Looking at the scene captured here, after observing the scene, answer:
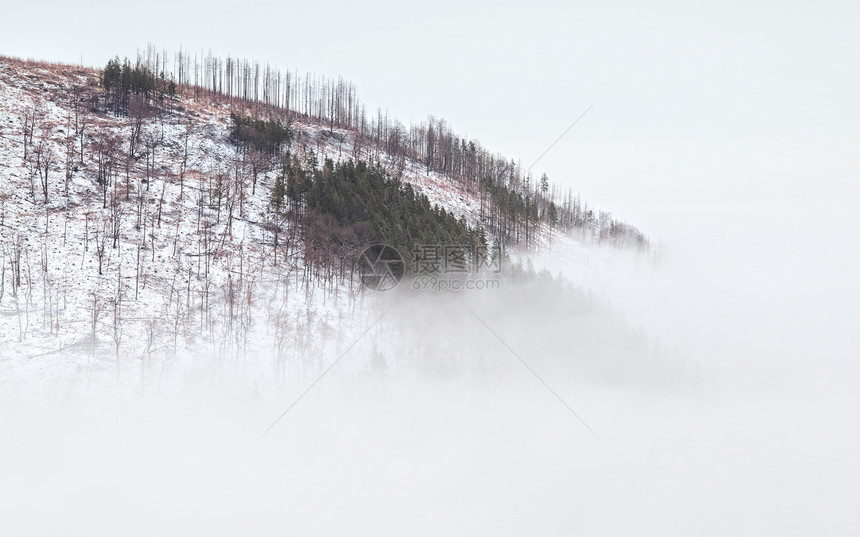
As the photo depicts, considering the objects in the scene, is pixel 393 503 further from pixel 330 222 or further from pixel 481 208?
pixel 481 208

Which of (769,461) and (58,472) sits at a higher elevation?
(58,472)

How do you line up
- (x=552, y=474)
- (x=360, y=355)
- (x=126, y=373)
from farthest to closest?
1. (x=552, y=474)
2. (x=360, y=355)
3. (x=126, y=373)

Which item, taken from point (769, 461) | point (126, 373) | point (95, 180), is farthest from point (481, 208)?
point (769, 461)

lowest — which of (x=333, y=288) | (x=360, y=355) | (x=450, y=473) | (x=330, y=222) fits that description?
(x=450, y=473)

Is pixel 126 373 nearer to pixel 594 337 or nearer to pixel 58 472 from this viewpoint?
pixel 58 472

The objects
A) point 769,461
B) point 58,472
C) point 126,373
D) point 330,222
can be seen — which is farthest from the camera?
point 769,461

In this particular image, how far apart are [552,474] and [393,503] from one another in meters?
32.1

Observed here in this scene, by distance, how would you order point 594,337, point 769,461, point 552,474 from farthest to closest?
point 769,461 < point 594,337 < point 552,474

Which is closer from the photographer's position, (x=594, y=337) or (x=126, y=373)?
(x=126, y=373)

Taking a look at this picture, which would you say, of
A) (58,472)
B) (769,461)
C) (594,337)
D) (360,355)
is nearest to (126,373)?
(58,472)

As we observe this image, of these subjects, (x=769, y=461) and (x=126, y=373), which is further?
(x=769, y=461)

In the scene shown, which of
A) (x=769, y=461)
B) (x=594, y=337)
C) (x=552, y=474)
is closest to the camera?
Result: (x=552, y=474)

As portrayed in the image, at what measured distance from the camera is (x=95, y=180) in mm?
59938

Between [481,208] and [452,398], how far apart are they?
149 ft
